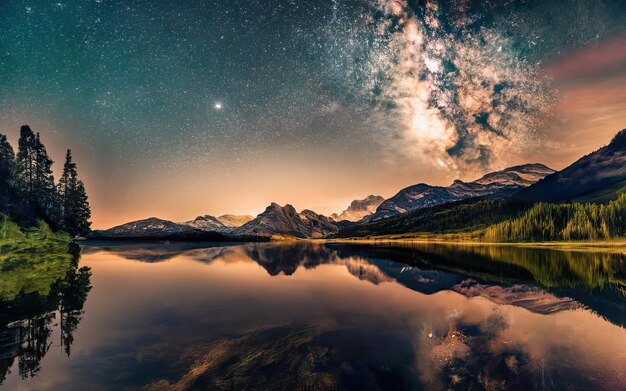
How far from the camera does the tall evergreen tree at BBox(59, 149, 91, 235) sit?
10825 centimetres

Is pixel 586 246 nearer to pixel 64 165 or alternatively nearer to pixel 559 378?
pixel 559 378

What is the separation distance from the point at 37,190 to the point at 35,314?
100654 mm

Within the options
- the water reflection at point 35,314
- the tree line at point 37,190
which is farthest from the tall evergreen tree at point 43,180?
the water reflection at point 35,314

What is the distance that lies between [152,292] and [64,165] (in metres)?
113

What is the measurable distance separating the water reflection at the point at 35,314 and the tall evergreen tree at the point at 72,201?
86.2 meters

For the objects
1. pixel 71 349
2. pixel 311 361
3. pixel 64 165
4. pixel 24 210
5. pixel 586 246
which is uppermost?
pixel 64 165

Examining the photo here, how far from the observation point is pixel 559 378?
43.0ft

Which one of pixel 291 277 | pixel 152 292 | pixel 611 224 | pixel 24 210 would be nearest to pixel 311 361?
pixel 152 292

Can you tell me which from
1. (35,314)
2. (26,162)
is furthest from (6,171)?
(35,314)

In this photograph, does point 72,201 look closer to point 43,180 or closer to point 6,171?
point 43,180

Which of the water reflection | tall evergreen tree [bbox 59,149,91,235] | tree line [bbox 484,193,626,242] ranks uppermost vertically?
tall evergreen tree [bbox 59,149,91,235]

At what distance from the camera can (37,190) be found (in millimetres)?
94000

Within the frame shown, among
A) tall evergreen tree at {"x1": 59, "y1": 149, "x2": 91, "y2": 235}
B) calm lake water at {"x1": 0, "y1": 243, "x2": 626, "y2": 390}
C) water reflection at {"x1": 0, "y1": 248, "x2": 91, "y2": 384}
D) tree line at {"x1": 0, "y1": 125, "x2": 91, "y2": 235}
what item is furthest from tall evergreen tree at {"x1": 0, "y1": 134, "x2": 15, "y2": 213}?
calm lake water at {"x1": 0, "y1": 243, "x2": 626, "y2": 390}

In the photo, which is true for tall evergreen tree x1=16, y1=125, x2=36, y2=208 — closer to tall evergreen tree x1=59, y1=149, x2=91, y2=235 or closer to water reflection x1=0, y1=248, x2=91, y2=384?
tall evergreen tree x1=59, y1=149, x2=91, y2=235
